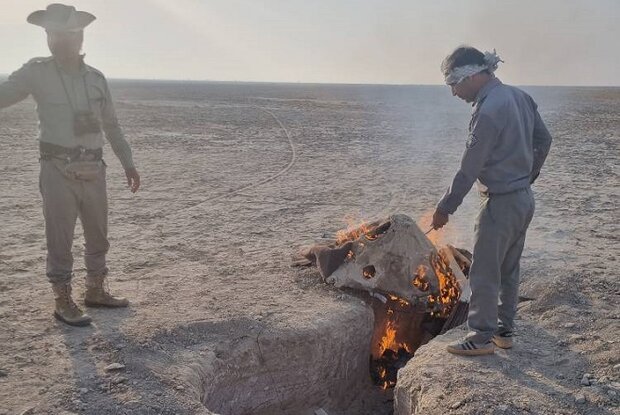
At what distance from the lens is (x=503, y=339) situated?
4543mm

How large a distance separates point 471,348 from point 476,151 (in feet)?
4.85

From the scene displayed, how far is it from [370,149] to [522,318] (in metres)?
13.1

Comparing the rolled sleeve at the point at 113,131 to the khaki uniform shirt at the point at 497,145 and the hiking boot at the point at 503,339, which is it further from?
the hiking boot at the point at 503,339

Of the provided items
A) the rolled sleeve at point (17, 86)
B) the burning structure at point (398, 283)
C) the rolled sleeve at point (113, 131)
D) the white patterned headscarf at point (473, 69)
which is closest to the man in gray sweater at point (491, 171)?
the white patterned headscarf at point (473, 69)

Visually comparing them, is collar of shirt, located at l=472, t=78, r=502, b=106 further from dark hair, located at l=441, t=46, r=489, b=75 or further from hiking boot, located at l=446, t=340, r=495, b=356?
hiking boot, located at l=446, t=340, r=495, b=356

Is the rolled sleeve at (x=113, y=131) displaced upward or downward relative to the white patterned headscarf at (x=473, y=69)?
downward

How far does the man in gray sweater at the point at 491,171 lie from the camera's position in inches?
155

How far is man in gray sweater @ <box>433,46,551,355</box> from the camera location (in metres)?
3.95

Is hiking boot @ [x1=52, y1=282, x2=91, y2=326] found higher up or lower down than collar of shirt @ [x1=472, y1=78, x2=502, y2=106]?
lower down

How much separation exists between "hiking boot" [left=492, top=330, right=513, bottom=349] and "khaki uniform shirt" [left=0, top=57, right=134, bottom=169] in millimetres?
3420

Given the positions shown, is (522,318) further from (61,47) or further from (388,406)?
(61,47)

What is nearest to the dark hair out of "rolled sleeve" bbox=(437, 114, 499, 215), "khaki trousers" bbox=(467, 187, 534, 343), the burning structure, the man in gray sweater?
the man in gray sweater

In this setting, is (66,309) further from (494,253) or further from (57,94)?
(494,253)

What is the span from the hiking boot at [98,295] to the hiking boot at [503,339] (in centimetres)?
307
